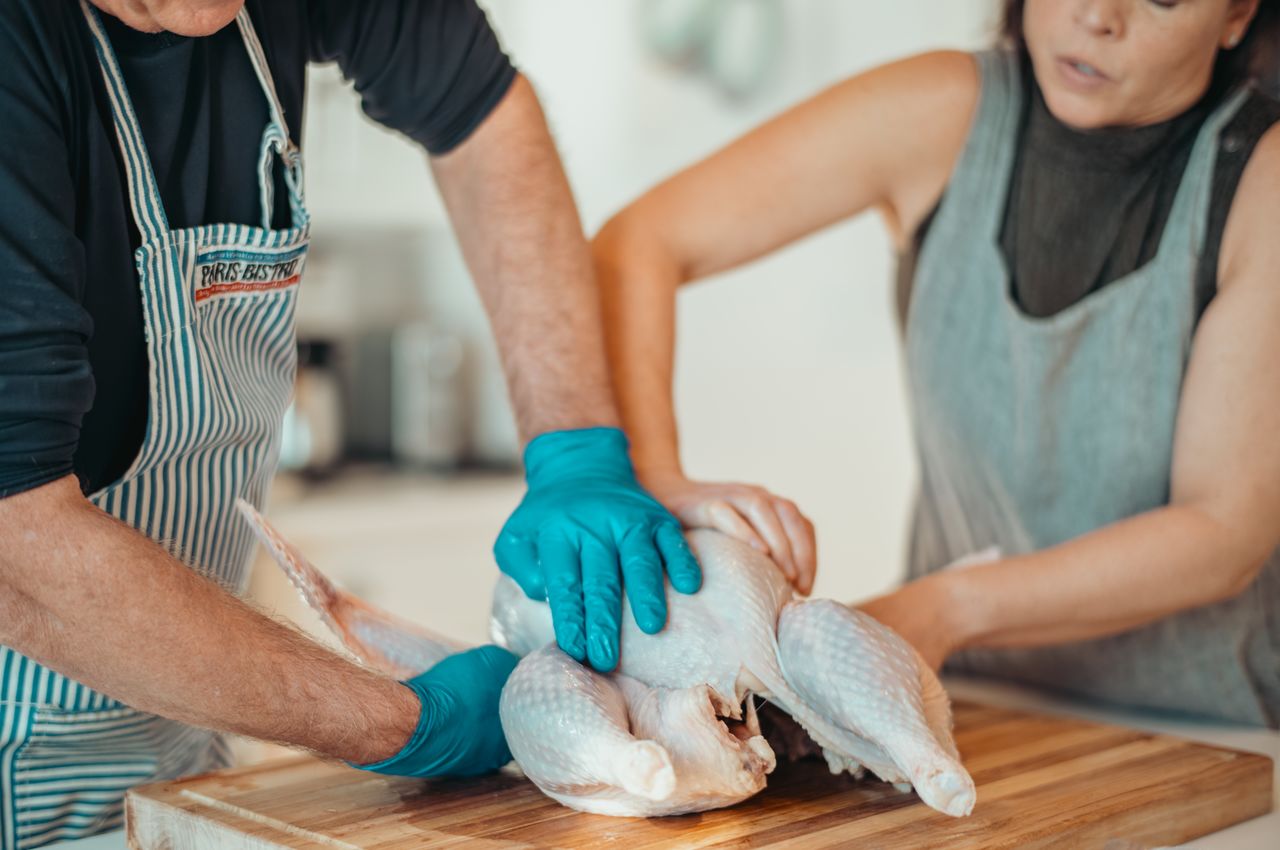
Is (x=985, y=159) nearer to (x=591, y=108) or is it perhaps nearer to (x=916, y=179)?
(x=916, y=179)

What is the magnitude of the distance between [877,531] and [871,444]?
24 centimetres

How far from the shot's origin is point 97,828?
4.10 feet

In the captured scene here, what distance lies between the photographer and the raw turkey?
1.04 meters

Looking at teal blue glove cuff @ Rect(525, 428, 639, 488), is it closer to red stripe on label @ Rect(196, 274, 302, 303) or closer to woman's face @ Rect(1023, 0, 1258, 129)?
red stripe on label @ Rect(196, 274, 302, 303)

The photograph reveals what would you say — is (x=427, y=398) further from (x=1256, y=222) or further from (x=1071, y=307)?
(x=1256, y=222)

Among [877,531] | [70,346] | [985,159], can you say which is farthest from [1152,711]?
[877,531]

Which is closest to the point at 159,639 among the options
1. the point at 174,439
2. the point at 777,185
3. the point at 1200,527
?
the point at 174,439

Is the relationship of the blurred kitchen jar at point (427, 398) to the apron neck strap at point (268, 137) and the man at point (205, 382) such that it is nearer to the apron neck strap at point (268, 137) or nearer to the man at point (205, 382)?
the man at point (205, 382)

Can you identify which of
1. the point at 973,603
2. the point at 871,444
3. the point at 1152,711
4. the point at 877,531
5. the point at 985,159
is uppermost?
the point at 985,159

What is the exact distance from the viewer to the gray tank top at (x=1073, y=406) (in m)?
1.49

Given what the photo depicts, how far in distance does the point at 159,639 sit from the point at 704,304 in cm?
283

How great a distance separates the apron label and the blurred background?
7.14 feet

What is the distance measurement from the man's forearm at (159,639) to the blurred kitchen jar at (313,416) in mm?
2176

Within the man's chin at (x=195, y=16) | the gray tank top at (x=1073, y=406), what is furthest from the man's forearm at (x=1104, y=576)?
the man's chin at (x=195, y=16)
